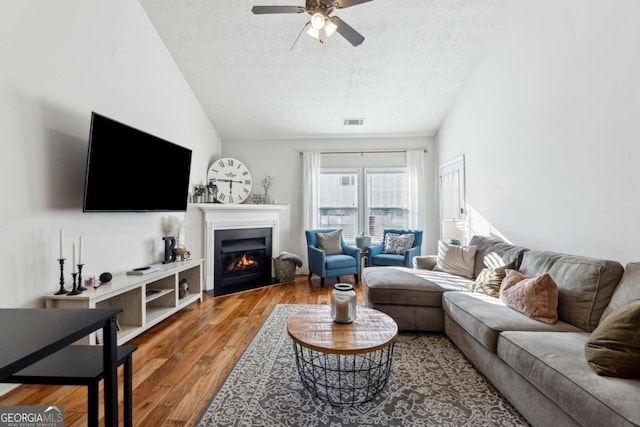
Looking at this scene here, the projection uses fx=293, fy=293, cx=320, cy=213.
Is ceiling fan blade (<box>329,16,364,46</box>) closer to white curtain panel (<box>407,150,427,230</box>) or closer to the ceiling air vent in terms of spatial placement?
the ceiling air vent

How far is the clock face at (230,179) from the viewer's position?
508cm

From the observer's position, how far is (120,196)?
274 centimetres

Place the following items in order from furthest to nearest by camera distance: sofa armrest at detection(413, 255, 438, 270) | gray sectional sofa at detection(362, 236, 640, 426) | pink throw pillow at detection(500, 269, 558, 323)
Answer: sofa armrest at detection(413, 255, 438, 270) < pink throw pillow at detection(500, 269, 558, 323) < gray sectional sofa at detection(362, 236, 640, 426)

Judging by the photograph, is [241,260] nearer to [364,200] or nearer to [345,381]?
[364,200]

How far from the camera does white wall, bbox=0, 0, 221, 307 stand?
6.55 ft

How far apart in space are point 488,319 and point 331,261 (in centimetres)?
280

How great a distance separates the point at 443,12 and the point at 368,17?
2.76 feet

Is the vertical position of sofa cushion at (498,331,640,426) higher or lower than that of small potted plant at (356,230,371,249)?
lower

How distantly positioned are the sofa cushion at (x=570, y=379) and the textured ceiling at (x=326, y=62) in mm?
3393

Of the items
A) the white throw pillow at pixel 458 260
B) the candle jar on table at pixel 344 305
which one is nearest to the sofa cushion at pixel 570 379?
the candle jar on table at pixel 344 305

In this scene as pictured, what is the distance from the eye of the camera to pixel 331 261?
4.66 m

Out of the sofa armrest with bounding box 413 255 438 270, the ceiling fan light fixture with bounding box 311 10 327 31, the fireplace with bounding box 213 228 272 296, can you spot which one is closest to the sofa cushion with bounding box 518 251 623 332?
the sofa armrest with bounding box 413 255 438 270

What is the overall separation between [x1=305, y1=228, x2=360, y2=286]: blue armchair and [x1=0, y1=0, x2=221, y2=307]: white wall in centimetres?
232

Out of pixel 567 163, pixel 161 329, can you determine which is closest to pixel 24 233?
pixel 161 329
